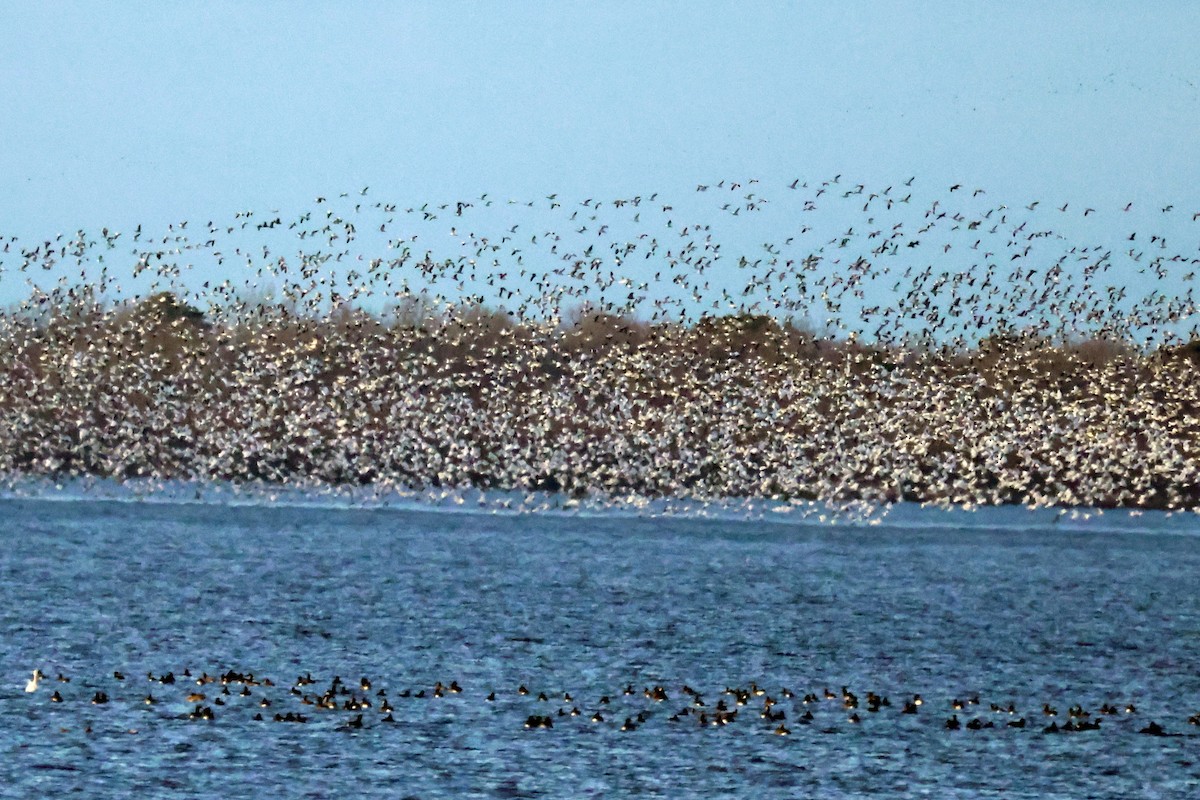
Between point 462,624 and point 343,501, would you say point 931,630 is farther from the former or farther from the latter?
point 343,501

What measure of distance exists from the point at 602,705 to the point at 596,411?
6091 centimetres

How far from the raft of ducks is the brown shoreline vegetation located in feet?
161

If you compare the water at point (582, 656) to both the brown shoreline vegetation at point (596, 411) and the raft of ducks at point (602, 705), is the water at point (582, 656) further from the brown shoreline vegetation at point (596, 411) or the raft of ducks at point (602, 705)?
the brown shoreline vegetation at point (596, 411)

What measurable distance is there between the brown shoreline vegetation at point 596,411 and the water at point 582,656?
2166 cm

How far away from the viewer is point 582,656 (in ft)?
85.3

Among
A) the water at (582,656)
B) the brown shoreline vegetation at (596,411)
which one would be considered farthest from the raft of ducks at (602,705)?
the brown shoreline vegetation at (596,411)

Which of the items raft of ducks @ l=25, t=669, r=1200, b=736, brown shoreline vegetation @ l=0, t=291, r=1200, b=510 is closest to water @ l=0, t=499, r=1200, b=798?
raft of ducks @ l=25, t=669, r=1200, b=736

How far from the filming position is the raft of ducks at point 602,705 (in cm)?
1961

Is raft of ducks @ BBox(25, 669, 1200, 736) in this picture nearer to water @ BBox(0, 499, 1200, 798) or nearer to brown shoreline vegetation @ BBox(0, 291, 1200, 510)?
water @ BBox(0, 499, 1200, 798)

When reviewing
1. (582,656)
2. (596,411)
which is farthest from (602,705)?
(596,411)

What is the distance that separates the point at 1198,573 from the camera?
Answer: 1748 inches

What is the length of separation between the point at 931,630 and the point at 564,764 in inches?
573

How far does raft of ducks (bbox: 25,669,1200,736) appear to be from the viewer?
19609 mm

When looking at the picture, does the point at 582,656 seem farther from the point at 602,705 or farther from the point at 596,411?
the point at 596,411
